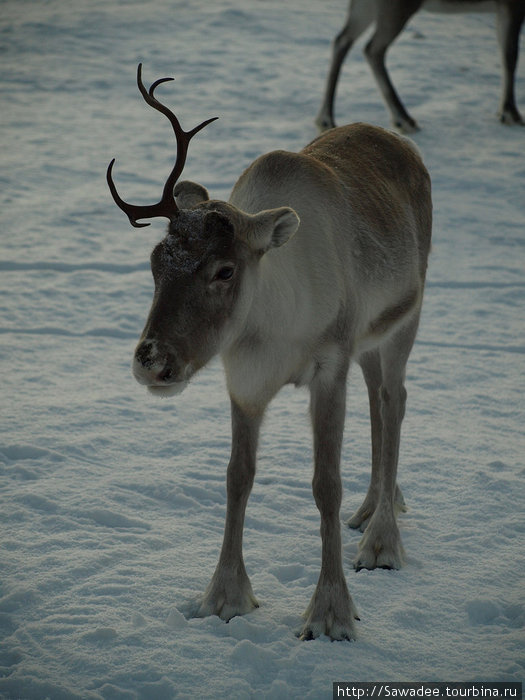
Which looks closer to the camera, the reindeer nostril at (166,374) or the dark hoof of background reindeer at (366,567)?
the reindeer nostril at (166,374)

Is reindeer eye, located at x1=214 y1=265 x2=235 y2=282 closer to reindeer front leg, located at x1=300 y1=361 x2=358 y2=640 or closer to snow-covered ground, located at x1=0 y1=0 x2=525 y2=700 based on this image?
reindeer front leg, located at x1=300 y1=361 x2=358 y2=640

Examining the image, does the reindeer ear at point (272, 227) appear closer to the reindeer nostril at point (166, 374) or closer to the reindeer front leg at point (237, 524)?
the reindeer nostril at point (166, 374)

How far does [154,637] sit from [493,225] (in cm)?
562

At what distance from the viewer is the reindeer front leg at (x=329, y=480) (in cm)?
311

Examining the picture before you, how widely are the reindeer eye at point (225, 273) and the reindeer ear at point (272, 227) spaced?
126mm

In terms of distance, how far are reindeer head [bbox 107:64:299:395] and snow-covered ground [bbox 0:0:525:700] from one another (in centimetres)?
98

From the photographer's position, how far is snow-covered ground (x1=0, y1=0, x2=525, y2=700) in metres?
2.95

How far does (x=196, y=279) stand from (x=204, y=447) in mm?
1875

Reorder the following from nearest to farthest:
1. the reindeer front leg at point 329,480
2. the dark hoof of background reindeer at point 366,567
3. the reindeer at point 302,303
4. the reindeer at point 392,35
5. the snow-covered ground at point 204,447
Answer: the reindeer at point 302,303, the snow-covered ground at point 204,447, the reindeer front leg at point 329,480, the dark hoof of background reindeer at point 366,567, the reindeer at point 392,35

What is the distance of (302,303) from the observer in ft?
10.0

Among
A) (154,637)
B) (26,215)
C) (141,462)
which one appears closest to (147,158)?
(26,215)

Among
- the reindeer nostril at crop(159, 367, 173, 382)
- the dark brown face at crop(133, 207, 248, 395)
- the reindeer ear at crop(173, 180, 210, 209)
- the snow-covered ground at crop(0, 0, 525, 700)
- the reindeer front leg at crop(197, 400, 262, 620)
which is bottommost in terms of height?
the snow-covered ground at crop(0, 0, 525, 700)

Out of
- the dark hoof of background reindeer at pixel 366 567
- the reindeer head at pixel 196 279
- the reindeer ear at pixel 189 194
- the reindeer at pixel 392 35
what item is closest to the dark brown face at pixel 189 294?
the reindeer head at pixel 196 279

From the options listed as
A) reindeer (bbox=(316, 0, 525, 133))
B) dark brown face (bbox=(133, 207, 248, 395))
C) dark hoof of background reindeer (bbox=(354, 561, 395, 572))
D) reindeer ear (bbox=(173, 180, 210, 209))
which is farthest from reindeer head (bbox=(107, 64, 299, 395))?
reindeer (bbox=(316, 0, 525, 133))
